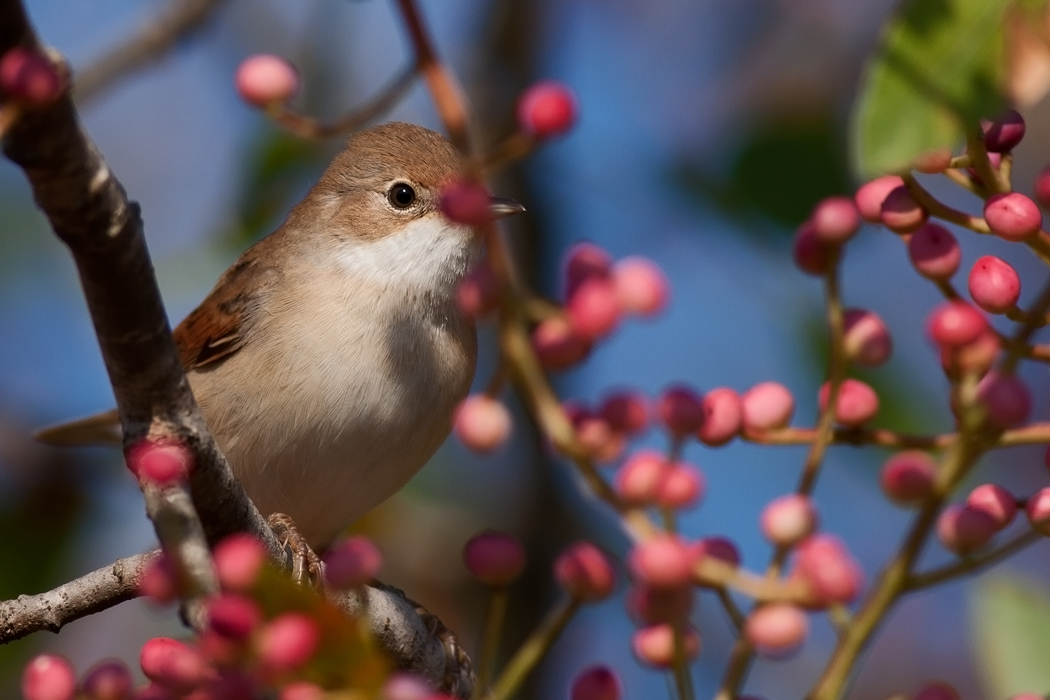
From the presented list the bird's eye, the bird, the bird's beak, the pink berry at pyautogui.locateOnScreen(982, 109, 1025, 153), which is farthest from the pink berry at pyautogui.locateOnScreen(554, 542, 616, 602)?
the bird's eye

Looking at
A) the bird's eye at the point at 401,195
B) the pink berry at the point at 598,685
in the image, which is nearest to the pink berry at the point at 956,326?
the pink berry at the point at 598,685

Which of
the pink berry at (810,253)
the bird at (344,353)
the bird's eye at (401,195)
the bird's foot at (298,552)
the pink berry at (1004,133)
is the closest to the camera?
the pink berry at (810,253)

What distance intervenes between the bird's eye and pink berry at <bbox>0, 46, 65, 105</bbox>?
10.3 ft

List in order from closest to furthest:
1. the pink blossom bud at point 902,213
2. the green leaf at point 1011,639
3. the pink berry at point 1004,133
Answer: the pink blossom bud at point 902,213
the pink berry at point 1004,133
the green leaf at point 1011,639

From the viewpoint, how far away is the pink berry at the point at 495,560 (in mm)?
1531

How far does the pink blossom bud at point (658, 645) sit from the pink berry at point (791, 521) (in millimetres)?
152

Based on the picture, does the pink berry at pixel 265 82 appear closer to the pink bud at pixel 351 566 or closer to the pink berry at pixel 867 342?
the pink bud at pixel 351 566

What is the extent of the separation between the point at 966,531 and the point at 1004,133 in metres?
0.67

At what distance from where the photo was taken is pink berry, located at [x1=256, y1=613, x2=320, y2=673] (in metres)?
1.20

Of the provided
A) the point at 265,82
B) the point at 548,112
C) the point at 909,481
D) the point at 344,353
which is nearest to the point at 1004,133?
the point at 909,481

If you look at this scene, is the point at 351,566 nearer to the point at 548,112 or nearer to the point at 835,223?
the point at 548,112

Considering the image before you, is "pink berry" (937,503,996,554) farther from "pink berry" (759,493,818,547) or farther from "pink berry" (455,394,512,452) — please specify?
"pink berry" (455,394,512,452)

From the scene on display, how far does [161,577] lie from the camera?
1289 millimetres

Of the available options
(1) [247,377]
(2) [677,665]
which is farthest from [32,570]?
(2) [677,665]
